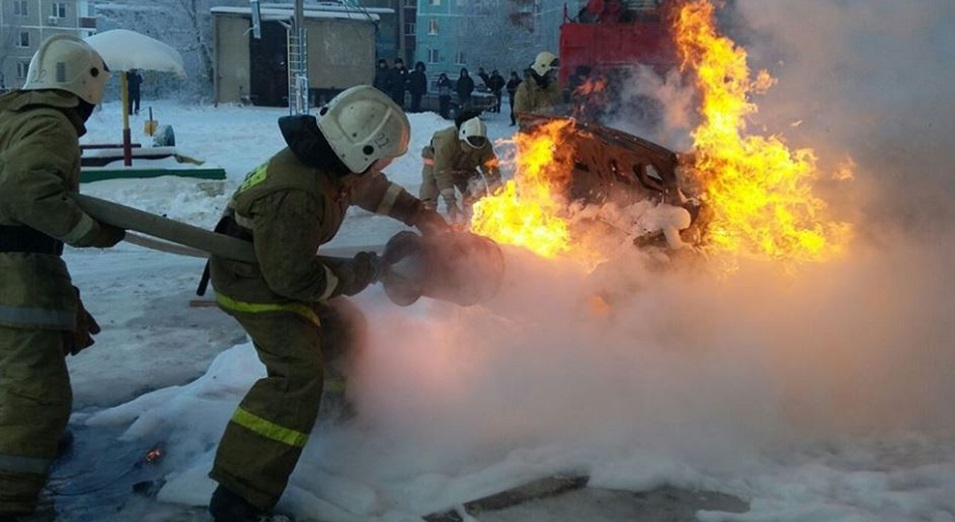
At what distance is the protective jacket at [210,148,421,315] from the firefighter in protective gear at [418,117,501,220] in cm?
551

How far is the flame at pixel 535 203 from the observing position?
5.76 meters

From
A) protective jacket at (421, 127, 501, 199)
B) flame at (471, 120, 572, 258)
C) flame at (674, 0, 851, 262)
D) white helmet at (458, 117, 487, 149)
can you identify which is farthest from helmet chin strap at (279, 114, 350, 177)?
protective jacket at (421, 127, 501, 199)

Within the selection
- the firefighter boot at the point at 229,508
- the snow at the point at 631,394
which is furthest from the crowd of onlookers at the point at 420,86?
the firefighter boot at the point at 229,508

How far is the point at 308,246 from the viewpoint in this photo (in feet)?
11.5

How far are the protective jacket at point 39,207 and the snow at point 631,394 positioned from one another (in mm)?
922

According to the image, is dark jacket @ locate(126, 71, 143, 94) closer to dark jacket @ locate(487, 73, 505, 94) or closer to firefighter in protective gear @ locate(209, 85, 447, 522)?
dark jacket @ locate(487, 73, 505, 94)

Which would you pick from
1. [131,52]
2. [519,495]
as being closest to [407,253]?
[519,495]

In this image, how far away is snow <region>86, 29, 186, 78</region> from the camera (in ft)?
45.8

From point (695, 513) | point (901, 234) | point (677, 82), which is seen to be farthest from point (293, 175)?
point (677, 82)

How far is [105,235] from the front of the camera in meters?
3.60

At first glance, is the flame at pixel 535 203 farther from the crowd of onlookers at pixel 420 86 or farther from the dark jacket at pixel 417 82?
the dark jacket at pixel 417 82

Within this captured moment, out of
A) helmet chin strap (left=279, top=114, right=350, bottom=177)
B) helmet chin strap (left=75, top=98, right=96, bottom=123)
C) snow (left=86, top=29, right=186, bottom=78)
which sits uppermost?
snow (left=86, top=29, right=186, bottom=78)

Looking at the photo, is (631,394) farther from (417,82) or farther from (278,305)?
(417,82)

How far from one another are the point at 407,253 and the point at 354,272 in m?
0.38
